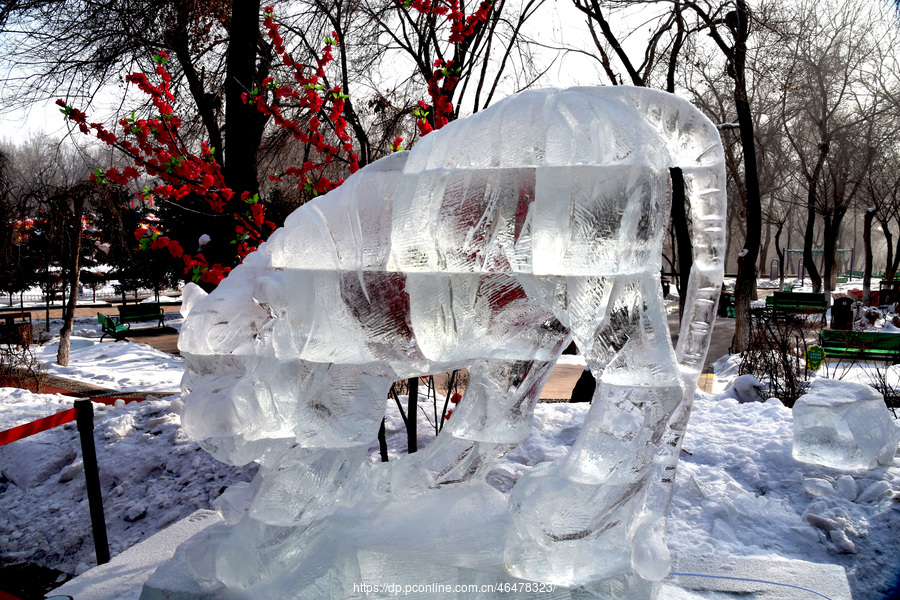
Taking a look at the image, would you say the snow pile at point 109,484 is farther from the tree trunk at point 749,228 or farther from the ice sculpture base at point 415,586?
the tree trunk at point 749,228

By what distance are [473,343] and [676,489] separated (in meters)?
2.72

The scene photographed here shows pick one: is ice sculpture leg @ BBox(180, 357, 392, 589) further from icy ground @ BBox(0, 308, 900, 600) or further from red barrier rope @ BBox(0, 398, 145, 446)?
icy ground @ BBox(0, 308, 900, 600)

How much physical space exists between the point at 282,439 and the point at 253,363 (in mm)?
259

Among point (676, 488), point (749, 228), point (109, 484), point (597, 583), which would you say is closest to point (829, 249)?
point (749, 228)

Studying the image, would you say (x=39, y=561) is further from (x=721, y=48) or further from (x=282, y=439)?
(x=721, y=48)

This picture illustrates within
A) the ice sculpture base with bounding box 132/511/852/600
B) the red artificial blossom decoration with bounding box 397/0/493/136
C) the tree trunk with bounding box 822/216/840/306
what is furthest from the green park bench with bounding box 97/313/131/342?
the tree trunk with bounding box 822/216/840/306

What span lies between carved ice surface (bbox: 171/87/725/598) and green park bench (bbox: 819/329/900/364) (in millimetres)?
7827

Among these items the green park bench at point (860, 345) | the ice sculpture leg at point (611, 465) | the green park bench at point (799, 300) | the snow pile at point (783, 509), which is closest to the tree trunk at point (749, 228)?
the green park bench at point (860, 345)

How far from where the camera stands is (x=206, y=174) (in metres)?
3.87

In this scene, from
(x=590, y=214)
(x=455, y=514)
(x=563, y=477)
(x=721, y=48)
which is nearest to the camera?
(x=590, y=214)

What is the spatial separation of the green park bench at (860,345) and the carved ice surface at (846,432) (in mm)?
4474

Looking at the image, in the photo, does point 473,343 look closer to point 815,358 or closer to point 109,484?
point 109,484

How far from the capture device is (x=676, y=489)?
3.94m

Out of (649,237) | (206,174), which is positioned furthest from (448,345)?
(206,174)
